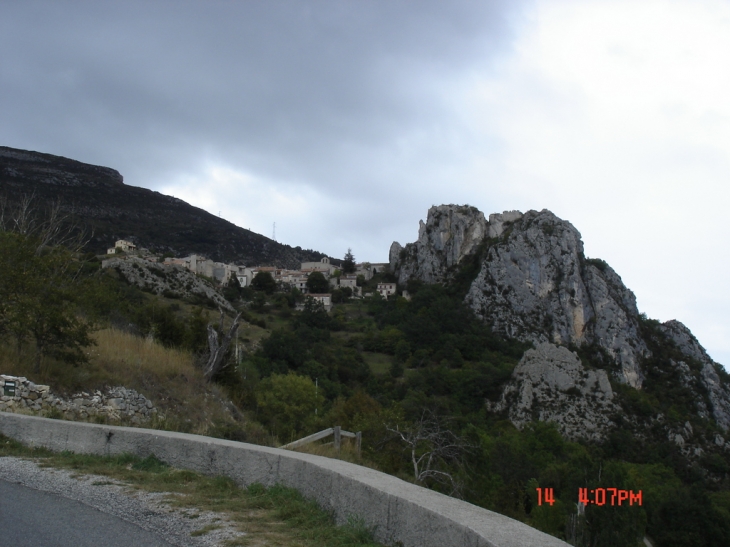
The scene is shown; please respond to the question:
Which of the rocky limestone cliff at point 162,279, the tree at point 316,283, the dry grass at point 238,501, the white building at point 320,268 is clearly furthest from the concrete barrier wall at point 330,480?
the white building at point 320,268

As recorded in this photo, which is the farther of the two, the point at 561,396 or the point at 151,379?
the point at 561,396

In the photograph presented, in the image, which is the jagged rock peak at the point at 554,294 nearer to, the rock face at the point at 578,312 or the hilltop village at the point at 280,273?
the rock face at the point at 578,312

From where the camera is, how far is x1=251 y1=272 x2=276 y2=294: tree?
3622 inches

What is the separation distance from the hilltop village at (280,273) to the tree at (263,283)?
52.6 inches

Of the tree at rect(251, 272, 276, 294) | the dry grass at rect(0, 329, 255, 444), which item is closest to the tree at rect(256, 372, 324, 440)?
the dry grass at rect(0, 329, 255, 444)

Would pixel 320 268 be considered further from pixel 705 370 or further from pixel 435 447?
pixel 435 447

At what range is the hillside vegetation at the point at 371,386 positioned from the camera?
28.4ft

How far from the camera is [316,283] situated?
4107 inches

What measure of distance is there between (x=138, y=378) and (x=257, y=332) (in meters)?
53.5

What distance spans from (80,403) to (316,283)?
96583mm

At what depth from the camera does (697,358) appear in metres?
76.9

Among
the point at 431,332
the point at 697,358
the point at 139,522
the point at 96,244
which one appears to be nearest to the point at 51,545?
the point at 139,522
